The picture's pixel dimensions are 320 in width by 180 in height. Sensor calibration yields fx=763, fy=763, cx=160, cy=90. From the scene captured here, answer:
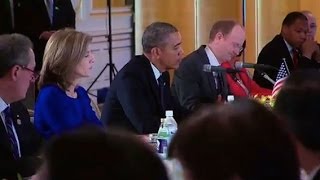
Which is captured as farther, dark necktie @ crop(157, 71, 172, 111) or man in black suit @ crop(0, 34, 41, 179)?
dark necktie @ crop(157, 71, 172, 111)

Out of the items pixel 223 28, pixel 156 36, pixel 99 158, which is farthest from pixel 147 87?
pixel 99 158

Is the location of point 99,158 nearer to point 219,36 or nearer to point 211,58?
point 211,58

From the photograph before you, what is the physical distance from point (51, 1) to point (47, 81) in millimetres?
2517

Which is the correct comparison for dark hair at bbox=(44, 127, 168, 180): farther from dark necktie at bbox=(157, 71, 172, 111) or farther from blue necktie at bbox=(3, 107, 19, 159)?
dark necktie at bbox=(157, 71, 172, 111)

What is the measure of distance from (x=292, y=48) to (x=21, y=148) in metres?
3.07

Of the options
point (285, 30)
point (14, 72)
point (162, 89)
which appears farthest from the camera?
point (285, 30)

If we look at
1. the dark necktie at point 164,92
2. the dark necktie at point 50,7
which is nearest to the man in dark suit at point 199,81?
the dark necktie at point 164,92

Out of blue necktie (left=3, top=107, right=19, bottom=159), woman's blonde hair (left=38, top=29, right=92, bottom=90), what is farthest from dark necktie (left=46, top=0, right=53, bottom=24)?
blue necktie (left=3, top=107, right=19, bottom=159)

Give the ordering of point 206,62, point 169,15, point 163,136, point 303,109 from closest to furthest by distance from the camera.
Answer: point 303,109
point 163,136
point 206,62
point 169,15

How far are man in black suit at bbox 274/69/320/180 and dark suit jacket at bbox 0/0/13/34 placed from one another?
400cm

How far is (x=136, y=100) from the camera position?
143 inches

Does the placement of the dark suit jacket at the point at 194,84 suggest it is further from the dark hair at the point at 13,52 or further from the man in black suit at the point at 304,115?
the man in black suit at the point at 304,115

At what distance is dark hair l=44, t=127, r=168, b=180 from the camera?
1.03 metres

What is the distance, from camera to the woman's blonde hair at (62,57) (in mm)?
3367
